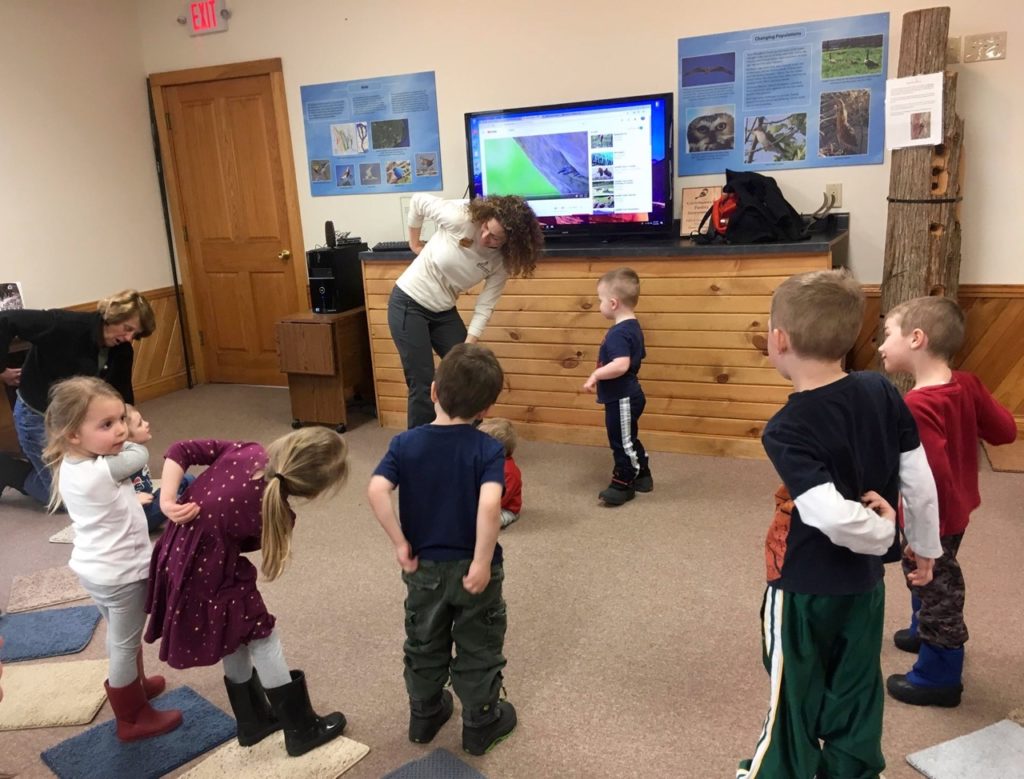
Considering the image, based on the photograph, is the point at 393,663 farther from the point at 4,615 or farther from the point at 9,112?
the point at 9,112

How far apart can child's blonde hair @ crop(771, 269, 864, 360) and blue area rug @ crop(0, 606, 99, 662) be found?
230cm

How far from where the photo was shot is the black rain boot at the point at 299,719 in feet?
6.11

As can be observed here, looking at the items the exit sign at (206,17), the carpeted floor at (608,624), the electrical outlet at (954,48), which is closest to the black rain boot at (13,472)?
the carpeted floor at (608,624)

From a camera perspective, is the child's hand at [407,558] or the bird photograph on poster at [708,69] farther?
the bird photograph on poster at [708,69]

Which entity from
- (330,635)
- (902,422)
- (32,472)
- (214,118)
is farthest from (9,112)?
(902,422)

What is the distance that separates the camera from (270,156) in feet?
17.1

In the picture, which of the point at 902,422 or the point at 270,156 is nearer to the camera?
the point at 902,422

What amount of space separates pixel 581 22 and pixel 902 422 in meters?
3.42

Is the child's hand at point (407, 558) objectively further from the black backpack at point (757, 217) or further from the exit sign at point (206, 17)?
the exit sign at point (206, 17)

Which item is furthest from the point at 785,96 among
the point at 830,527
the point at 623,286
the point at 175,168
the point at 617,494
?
the point at 175,168

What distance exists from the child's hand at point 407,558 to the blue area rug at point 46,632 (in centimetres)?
139

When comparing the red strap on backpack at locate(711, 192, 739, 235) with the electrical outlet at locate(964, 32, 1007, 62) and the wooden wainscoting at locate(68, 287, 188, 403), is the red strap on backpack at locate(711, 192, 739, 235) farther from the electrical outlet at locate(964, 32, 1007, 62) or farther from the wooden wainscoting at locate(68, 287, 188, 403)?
the wooden wainscoting at locate(68, 287, 188, 403)

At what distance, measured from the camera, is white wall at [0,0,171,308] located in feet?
15.1

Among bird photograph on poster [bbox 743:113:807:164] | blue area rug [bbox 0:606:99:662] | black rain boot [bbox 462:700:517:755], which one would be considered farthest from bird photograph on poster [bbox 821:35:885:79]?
blue area rug [bbox 0:606:99:662]
